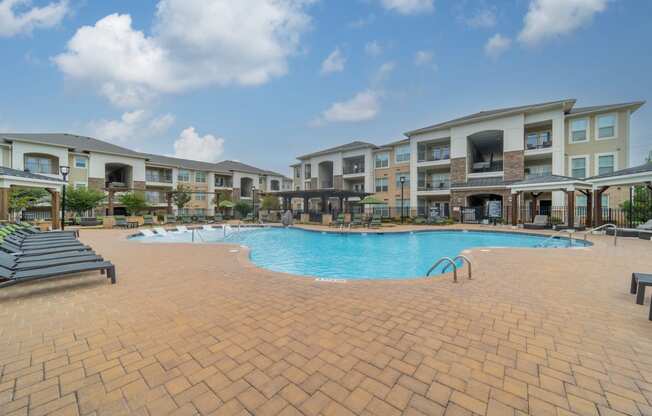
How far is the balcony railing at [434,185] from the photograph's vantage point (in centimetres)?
2671

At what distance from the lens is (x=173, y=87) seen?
56.2 feet

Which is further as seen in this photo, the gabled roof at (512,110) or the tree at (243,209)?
the tree at (243,209)

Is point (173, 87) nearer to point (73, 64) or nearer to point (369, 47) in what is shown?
point (73, 64)

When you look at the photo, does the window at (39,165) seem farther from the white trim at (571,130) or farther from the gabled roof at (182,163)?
the white trim at (571,130)

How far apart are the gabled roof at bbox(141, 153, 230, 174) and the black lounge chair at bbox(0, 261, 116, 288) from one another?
3098 cm

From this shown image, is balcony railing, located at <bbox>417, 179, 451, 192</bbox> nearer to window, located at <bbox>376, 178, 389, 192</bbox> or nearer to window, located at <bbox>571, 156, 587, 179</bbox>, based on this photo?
window, located at <bbox>376, 178, 389, 192</bbox>

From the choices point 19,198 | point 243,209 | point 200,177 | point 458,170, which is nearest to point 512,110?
point 458,170

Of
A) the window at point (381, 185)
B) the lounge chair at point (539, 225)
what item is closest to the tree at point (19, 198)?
the window at point (381, 185)

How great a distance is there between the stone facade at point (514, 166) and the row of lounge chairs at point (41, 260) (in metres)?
26.1

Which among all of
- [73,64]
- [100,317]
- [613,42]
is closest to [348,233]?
[100,317]

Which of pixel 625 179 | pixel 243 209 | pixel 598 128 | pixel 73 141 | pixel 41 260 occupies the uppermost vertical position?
pixel 73 141

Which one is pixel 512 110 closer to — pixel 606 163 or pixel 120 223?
pixel 606 163

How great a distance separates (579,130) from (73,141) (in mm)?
46580

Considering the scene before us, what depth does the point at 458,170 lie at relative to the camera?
2416cm
